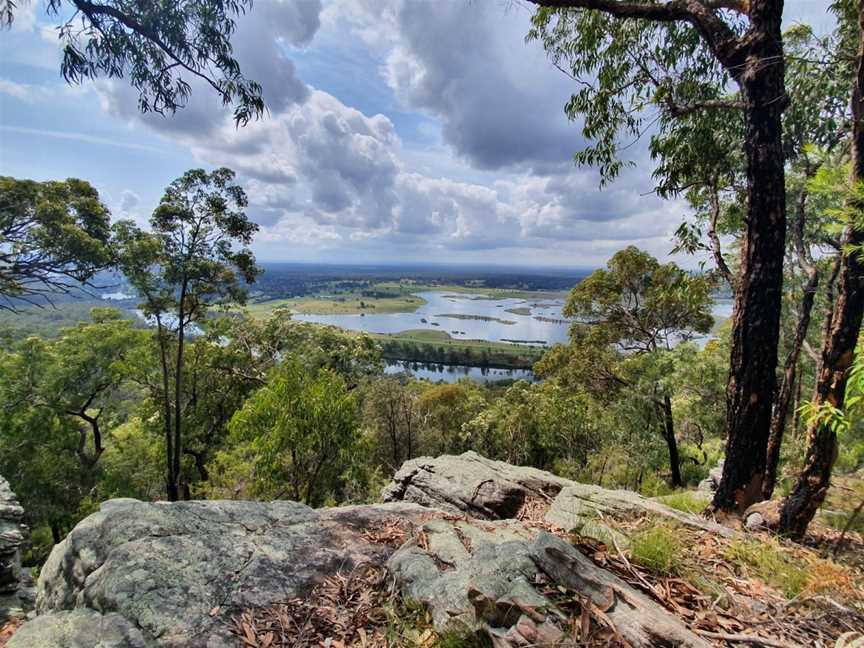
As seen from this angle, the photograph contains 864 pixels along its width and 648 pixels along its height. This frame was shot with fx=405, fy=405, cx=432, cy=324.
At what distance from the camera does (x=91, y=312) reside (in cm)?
1459

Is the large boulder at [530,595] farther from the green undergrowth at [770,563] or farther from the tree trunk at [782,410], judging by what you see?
the tree trunk at [782,410]

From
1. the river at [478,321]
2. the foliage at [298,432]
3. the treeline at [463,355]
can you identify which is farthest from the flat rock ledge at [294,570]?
the river at [478,321]

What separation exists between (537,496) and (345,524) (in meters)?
2.91

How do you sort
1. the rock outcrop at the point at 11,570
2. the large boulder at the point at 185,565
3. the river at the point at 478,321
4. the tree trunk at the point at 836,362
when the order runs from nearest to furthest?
1. the large boulder at the point at 185,565
2. the tree trunk at the point at 836,362
3. the rock outcrop at the point at 11,570
4. the river at the point at 478,321

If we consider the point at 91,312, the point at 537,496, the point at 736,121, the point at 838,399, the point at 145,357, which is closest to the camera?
the point at 838,399

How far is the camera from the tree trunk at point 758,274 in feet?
11.7

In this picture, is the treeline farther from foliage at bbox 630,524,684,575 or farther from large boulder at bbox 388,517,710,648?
large boulder at bbox 388,517,710,648

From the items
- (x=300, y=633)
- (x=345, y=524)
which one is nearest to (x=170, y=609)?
(x=300, y=633)

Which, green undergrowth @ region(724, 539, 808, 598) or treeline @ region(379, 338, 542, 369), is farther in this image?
treeline @ region(379, 338, 542, 369)

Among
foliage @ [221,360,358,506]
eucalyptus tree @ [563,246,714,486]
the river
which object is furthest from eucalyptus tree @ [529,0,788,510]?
the river

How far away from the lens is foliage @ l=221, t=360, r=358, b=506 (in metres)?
8.69

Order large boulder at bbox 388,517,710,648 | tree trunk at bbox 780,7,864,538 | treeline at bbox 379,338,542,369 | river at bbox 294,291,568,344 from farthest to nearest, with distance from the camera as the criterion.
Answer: river at bbox 294,291,568,344 → treeline at bbox 379,338,542,369 → tree trunk at bbox 780,7,864,538 → large boulder at bbox 388,517,710,648

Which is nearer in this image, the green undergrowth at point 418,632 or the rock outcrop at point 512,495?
the green undergrowth at point 418,632

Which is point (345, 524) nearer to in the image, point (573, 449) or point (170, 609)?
point (170, 609)
